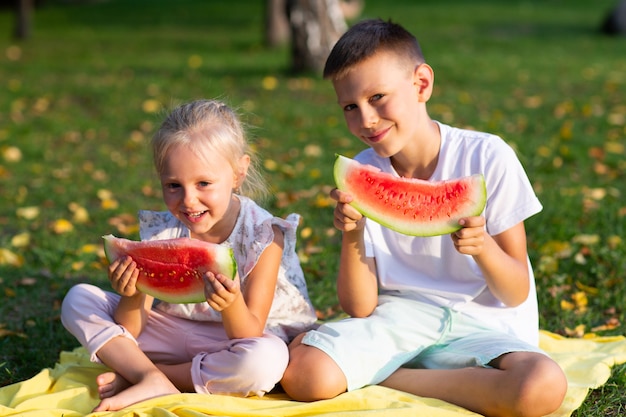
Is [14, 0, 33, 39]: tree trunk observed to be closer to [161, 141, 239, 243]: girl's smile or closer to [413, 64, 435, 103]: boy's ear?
[161, 141, 239, 243]: girl's smile

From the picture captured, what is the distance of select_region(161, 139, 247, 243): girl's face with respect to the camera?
3.40 meters

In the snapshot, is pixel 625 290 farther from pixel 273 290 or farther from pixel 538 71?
pixel 538 71

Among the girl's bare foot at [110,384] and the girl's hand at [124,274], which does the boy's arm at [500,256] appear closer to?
the girl's hand at [124,274]

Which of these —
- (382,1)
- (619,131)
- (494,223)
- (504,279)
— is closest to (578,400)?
(504,279)

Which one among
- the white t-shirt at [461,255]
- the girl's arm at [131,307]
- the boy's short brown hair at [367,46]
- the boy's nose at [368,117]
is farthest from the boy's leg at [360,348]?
the boy's short brown hair at [367,46]

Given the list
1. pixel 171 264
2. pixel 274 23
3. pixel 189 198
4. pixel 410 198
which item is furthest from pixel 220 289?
pixel 274 23

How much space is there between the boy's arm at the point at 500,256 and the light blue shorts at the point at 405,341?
0.20 metres

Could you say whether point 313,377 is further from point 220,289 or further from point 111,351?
point 111,351

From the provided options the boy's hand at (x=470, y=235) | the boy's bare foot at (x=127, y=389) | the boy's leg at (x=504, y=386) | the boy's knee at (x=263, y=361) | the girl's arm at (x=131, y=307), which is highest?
the boy's hand at (x=470, y=235)

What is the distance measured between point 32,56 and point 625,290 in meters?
11.6

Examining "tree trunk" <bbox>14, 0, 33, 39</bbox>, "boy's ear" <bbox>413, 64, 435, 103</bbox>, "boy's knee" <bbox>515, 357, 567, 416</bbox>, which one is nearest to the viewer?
"boy's knee" <bbox>515, 357, 567, 416</bbox>

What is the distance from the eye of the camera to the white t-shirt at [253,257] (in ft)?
11.9

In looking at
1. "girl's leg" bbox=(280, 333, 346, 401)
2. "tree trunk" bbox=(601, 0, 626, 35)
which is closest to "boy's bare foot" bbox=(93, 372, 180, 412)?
"girl's leg" bbox=(280, 333, 346, 401)

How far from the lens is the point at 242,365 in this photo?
3301 millimetres
